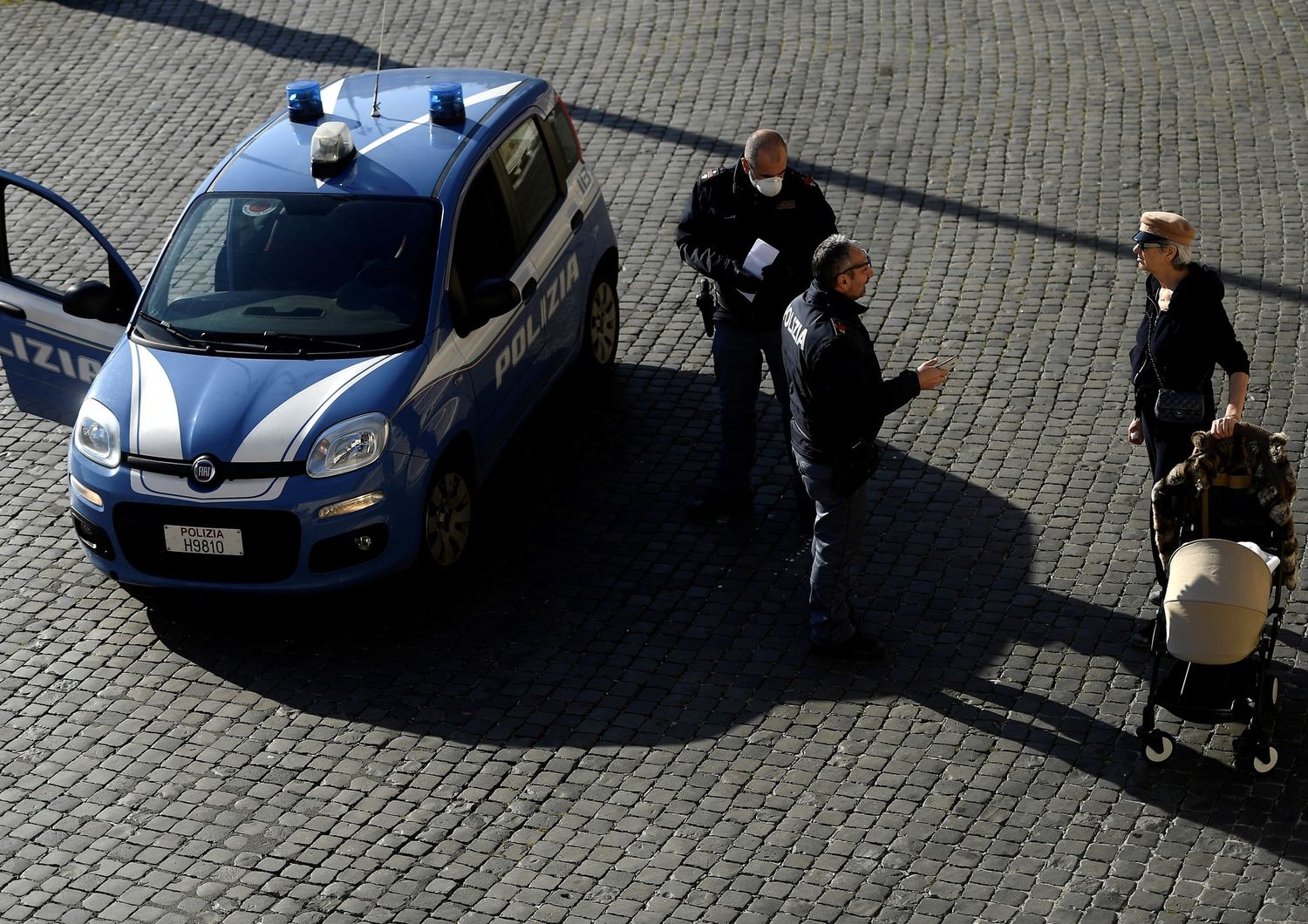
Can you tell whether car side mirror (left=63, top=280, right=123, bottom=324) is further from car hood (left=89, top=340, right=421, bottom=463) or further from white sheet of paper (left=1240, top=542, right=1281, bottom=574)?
white sheet of paper (left=1240, top=542, right=1281, bottom=574)

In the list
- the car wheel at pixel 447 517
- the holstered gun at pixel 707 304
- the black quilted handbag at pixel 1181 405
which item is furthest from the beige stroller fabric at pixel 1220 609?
the car wheel at pixel 447 517

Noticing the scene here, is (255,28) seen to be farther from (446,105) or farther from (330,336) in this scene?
(330,336)

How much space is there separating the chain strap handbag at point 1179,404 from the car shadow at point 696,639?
106 centimetres

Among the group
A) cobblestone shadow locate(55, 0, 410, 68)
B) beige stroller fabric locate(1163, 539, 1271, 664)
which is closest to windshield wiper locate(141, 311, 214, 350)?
beige stroller fabric locate(1163, 539, 1271, 664)

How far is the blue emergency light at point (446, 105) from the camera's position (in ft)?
29.8

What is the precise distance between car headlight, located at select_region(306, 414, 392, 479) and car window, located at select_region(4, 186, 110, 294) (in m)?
4.42

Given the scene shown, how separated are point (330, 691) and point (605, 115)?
747 centimetres

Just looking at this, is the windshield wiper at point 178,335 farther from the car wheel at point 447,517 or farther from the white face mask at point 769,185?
the white face mask at point 769,185

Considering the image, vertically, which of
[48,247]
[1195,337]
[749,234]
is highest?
[1195,337]

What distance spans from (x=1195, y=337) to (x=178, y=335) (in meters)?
4.77

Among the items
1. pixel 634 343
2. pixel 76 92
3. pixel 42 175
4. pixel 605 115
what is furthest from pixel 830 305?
pixel 76 92

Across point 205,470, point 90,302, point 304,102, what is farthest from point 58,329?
point 205,470

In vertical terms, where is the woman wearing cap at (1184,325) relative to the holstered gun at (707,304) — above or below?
above

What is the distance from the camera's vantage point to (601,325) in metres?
9.99
